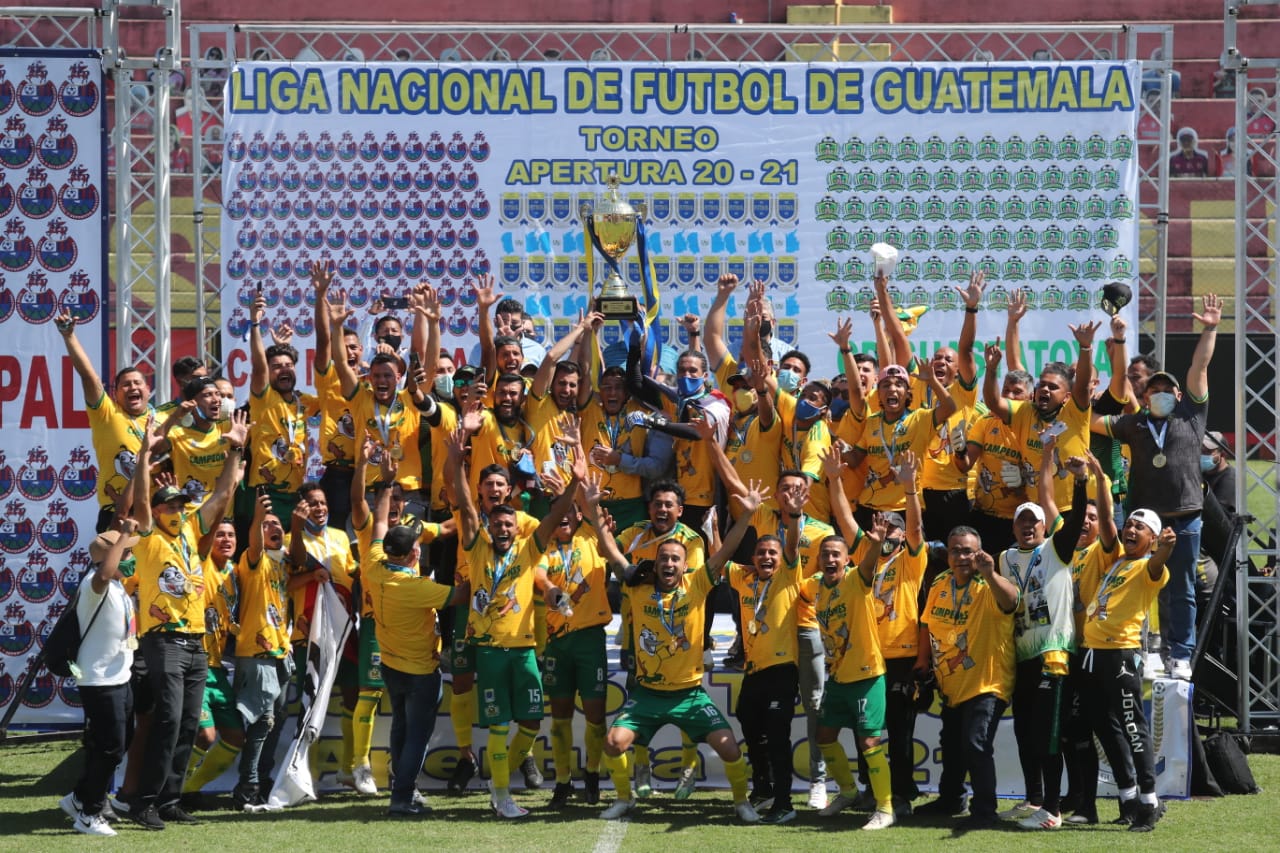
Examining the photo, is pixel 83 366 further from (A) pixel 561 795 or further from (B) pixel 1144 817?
(B) pixel 1144 817

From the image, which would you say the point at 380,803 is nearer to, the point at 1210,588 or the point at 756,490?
the point at 756,490

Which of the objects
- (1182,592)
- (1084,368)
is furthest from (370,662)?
(1182,592)

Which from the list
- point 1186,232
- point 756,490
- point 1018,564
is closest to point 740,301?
point 756,490

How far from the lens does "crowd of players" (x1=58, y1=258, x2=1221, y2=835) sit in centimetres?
930

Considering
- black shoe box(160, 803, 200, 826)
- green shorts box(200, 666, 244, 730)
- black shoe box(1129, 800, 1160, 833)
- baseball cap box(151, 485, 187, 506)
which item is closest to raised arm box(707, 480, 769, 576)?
black shoe box(1129, 800, 1160, 833)

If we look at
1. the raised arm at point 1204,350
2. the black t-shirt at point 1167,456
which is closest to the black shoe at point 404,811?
the black t-shirt at point 1167,456

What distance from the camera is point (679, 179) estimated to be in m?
12.6

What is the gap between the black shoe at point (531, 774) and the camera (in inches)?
402

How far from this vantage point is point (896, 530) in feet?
31.1

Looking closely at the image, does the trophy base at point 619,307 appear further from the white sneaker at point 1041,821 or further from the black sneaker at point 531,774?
the white sneaker at point 1041,821

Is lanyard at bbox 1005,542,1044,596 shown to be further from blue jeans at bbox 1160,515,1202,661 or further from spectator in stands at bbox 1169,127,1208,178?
spectator in stands at bbox 1169,127,1208,178

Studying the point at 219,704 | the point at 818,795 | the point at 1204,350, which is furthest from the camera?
the point at 1204,350

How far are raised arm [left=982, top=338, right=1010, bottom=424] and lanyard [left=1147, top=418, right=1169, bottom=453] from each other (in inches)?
40.1

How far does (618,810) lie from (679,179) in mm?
5177
